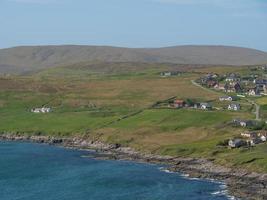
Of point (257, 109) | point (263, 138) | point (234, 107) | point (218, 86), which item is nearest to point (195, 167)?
point (263, 138)

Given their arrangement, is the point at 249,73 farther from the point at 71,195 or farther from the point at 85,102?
the point at 71,195

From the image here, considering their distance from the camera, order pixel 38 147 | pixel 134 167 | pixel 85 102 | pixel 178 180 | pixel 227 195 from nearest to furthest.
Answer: pixel 227 195, pixel 178 180, pixel 134 167, pixel 38 147, pixel 85 102

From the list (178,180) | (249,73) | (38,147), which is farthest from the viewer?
(249,73)

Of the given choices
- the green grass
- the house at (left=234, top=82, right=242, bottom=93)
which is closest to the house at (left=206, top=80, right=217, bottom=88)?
the house at (left=234, top=82, right=242, bottom=93)

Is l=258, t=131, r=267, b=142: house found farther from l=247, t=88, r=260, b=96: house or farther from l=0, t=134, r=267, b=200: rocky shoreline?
l=247, t=88, r=260, b=96: house

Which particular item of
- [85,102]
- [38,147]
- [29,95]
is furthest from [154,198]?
[29,95]

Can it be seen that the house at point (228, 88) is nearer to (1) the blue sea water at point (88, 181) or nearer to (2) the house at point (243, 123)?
(2) the house at point (243, 123)
